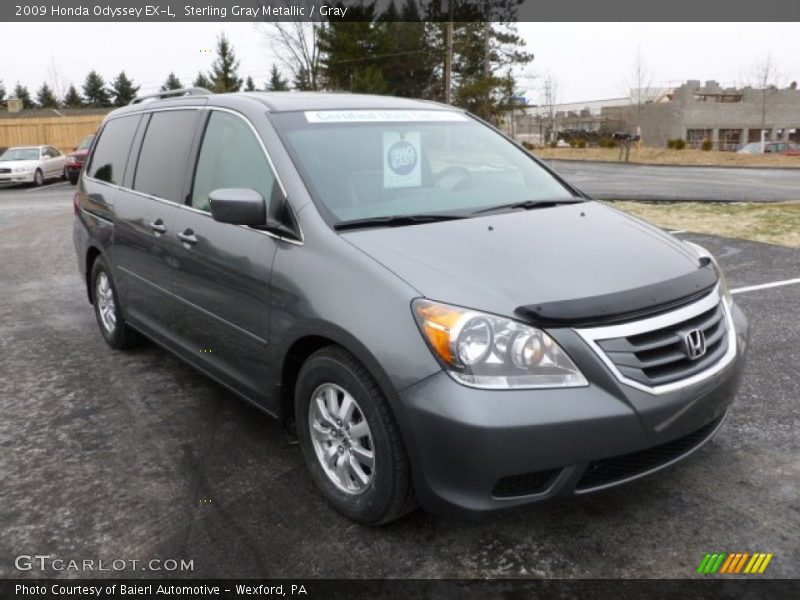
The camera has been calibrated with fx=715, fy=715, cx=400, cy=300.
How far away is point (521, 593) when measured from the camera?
255 cm

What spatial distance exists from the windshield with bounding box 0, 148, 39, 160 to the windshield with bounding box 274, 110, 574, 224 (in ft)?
79.5

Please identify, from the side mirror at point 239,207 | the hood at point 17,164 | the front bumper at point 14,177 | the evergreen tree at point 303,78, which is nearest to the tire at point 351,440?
the side mirror at point 239,207

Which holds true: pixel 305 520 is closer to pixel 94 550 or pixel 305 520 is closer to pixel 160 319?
pixel 94 550

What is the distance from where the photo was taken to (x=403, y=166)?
3.73m

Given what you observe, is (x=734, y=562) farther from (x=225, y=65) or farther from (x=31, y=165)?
(x=225, y=65)

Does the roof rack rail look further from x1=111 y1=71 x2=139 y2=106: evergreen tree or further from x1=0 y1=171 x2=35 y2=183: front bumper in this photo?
x1=111 y1=71 x2=139 y2=106: evergreen tree

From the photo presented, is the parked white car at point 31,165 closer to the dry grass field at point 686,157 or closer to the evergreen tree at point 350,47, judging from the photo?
the dry grass field at point 686,157

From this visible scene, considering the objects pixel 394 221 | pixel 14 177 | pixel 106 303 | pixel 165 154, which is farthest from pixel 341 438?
pixel 14 177

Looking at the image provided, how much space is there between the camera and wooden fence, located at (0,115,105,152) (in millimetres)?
37500

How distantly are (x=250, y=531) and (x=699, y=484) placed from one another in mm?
1986

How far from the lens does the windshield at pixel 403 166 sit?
3.41 m

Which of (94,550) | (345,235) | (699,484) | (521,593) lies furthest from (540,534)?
(94,550)

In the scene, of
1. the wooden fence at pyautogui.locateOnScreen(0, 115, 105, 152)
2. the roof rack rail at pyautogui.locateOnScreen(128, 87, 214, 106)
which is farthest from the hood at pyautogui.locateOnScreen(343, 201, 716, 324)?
the wooden fence at pyautogui.locateOnScreen(0, 115, 105, 152)

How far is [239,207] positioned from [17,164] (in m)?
24.1
